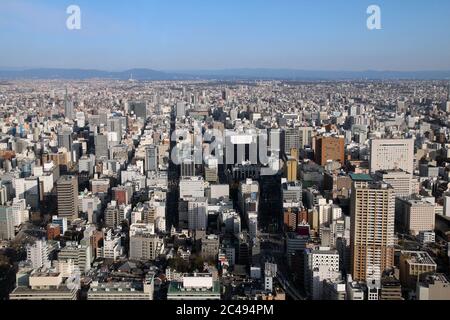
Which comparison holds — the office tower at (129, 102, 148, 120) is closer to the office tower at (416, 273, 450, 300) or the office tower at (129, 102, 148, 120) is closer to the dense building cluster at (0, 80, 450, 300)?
A: the dense building cluster at (0, 80, 450, 300)

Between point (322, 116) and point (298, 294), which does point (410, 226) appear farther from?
point (322, 116)

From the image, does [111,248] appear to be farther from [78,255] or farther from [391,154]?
[391,154]

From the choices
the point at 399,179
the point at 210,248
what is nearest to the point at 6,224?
the point at 210,248

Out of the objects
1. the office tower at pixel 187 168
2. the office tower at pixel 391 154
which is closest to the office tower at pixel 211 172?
the office tower at pixel 187 168

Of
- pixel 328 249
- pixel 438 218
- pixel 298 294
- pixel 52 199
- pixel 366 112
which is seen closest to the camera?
pixel 298 294

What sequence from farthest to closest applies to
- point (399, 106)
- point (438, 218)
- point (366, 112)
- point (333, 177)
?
1. point (366, 112)
2. point (399, 106)
3. point (333, 177)
4. point (438, 218)
